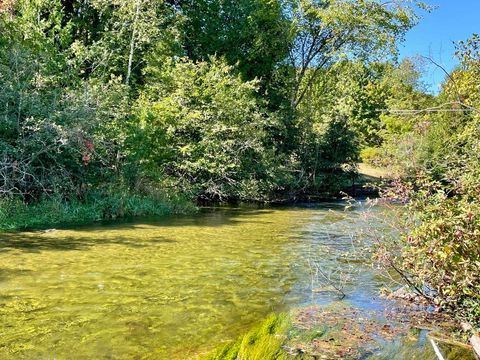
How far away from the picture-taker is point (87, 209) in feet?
54.8

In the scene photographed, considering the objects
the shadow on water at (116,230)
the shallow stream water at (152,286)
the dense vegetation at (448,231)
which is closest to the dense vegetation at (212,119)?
the dense vegetation at (448,231)

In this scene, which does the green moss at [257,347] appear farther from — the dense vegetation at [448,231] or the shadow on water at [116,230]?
the shadow on water at [116,230]

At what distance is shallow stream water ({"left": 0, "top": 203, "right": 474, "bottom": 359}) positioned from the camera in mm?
6391

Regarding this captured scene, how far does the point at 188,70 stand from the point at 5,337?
18.4m

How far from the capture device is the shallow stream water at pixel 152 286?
6.39m

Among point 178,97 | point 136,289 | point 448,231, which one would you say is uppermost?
point 178,97

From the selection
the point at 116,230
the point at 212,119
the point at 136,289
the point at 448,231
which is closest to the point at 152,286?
the point at 136,289

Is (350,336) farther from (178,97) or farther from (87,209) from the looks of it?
(178,97)

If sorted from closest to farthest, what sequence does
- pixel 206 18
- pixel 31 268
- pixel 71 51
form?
pixel 31 268, pixel 71 51, pixel 206 18

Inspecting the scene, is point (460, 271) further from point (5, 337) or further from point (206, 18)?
point (206, 18)

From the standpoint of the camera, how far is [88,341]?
6293 mm

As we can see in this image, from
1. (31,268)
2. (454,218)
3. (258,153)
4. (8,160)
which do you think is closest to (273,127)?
(258,153)

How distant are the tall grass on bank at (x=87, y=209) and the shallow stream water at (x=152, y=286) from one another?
47.8 inches

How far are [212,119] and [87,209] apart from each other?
8190 mm
